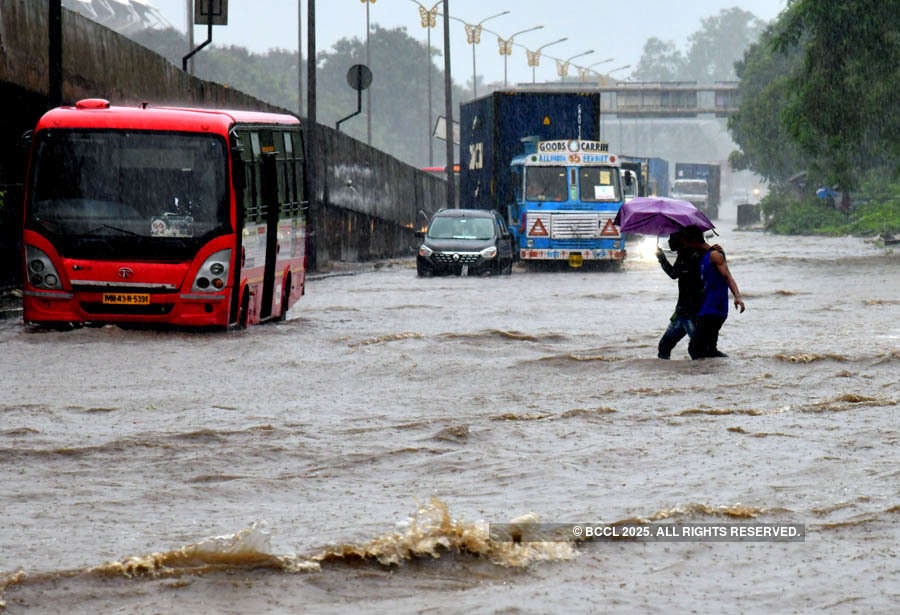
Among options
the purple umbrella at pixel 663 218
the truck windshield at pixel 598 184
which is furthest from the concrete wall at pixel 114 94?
the purple umbrella at pixel 663 218

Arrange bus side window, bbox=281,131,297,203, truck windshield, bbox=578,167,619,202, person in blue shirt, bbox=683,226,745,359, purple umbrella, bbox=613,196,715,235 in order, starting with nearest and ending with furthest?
person in blue shirt, bbox=683,226,745,359 < purple umbrella, bbox=613,196,715,235 < bus side window, bbox=281,131,297,203 < truck windshield, bbox=578,167,619,202

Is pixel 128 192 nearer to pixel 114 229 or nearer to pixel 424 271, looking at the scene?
pixel 114 229

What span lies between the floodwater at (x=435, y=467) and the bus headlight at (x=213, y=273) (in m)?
0.53

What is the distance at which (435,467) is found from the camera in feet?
33.2

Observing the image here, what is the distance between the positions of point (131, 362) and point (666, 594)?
9.93m

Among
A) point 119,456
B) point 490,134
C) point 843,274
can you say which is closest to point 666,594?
point 119,456

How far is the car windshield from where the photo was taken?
113 feet

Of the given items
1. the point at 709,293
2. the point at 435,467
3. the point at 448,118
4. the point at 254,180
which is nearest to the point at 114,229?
the point at 254,180

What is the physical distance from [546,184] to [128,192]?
1926 cm

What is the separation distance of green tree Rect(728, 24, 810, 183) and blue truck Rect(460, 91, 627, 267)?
105ft

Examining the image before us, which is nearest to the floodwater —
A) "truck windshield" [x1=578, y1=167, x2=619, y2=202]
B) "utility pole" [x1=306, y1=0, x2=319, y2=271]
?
"utility pole" [x1=306, y1=0, x2=319, y2=271]

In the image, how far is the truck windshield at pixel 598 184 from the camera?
36.7 m

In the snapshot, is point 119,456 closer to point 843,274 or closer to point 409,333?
point 409,333

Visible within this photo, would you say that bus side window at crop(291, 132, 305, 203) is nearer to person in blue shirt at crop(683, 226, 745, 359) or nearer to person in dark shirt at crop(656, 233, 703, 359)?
person in dark shirt at crop(656, 233, 703, 359)
